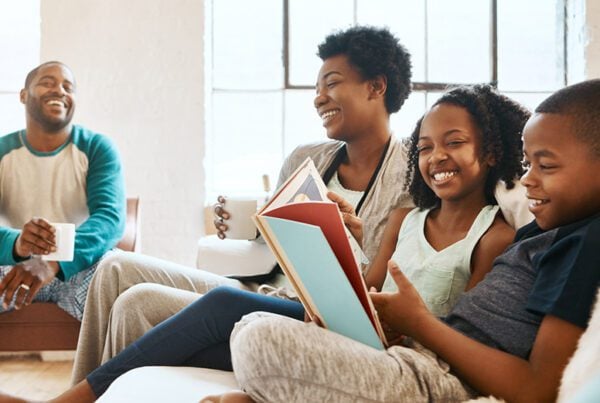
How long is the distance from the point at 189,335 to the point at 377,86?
0.87 meters

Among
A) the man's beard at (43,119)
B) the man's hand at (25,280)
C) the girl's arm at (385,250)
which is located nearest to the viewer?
the girl's arm at (385,250)

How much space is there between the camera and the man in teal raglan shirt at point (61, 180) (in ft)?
7.13

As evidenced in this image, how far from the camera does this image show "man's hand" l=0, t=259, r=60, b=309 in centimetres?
200

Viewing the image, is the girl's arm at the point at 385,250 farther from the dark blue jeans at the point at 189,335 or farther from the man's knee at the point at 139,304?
the man's knee at the point at 139,304

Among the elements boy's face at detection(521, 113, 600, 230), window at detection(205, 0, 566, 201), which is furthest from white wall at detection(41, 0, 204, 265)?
boy's face at detection(521, 113, 600, 230)

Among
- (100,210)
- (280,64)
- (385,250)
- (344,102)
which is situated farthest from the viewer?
(280,64)

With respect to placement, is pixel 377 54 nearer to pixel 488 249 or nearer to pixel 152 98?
pixel 488 249

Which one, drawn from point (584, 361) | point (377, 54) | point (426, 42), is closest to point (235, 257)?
point (377, 54)

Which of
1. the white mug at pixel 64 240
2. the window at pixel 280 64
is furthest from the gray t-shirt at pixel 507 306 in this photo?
the window at pixel 280 64

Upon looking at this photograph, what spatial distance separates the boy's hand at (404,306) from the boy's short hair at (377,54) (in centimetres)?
87

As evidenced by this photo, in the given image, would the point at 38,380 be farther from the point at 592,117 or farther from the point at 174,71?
the point at 592,117

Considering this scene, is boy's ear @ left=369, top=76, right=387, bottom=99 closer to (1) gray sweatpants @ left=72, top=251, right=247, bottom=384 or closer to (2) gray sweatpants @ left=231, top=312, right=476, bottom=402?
(1) gray sweatpants @ left=72, top=251, right=247, bottom=384

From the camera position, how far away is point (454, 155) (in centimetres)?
133

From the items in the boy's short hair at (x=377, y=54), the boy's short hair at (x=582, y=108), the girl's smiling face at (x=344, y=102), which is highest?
the boy's short hair at (x=377, y=54)
